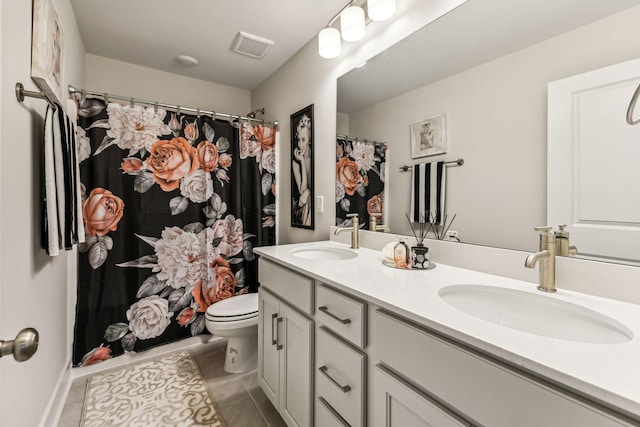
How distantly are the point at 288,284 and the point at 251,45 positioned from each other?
181 cm

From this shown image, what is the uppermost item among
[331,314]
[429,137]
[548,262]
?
[429,137]

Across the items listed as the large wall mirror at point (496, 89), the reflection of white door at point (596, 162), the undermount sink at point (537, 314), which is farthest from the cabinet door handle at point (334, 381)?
the reflection of white door at point (596, 162)

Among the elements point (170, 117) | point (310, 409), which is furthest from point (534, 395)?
point (170, 117)

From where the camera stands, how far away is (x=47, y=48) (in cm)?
120

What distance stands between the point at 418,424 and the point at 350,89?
5.50ft

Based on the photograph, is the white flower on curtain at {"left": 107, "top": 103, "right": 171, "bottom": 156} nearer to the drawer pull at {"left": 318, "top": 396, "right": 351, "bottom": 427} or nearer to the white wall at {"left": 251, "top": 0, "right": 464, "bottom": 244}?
the white wall at {"left": 251, "top": 0, "right": 464, "bottom": 244}

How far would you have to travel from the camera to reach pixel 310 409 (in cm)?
117

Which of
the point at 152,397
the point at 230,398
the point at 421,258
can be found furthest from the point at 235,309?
the point at 421,258

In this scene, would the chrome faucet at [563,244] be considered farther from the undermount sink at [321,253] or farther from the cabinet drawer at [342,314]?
the undermount sink at [321,253]

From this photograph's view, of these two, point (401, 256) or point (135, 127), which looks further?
point (135, 127)

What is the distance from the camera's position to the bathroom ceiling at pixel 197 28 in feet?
5.75

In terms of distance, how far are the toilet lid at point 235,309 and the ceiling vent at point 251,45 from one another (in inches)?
73.7

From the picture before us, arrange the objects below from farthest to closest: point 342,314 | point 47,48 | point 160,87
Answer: point 160,87 → point 47,48 → point 342,314

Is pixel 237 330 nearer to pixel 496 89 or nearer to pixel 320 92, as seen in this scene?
pixel 320 92
